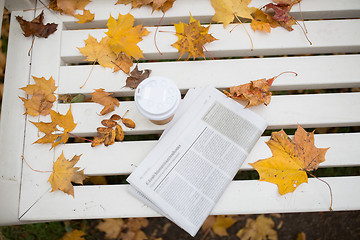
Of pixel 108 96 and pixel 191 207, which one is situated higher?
pixel 108 96

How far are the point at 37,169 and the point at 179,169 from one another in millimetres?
465

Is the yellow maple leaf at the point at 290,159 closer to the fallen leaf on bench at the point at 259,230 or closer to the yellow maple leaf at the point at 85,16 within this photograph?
the fallen leaf on bench at the point at 259,230

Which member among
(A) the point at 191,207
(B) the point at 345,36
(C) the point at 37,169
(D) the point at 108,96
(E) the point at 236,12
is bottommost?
(C) the point at 37,169

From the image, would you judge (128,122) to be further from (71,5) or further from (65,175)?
(71,5)

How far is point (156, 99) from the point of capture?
73 centimetres

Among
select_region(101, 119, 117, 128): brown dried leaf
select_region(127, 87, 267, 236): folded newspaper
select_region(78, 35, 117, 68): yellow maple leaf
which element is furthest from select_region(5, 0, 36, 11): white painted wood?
select_region(127, 87, 267, 236): folded newspaper

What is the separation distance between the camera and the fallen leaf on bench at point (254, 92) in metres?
0.86

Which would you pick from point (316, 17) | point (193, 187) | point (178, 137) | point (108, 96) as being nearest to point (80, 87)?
point (108, 96)

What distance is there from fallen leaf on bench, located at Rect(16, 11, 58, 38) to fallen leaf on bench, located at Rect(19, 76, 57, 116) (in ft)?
0.59

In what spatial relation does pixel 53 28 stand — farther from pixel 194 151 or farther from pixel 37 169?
pixel 194 151

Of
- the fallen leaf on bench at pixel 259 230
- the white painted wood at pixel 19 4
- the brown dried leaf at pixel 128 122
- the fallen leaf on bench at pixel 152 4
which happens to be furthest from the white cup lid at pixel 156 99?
the fallen leaf on bench at pixel 259 230

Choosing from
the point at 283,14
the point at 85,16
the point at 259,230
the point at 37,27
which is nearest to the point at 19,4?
the point at 37,27

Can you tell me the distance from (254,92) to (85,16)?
67cm

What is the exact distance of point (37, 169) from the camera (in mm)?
839
